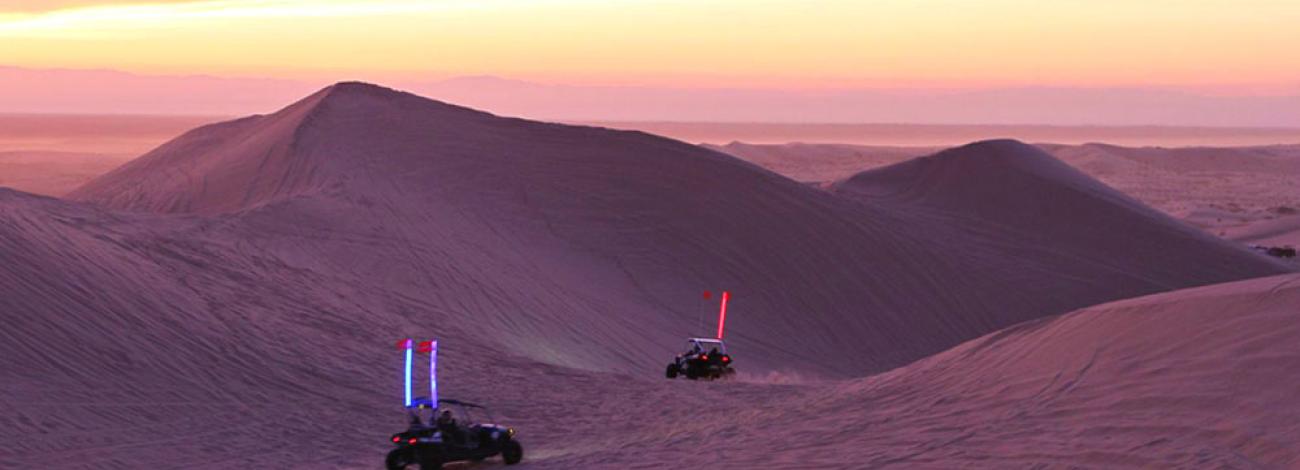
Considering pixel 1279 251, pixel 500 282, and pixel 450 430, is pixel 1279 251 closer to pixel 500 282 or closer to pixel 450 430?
pixel 500 282

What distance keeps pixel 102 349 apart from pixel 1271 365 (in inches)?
629

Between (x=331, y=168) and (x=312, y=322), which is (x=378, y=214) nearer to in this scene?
(x=331, y=168)

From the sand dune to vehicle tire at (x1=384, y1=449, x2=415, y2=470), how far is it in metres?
1.71

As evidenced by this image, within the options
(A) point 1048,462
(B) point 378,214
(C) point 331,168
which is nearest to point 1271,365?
(A) point 1048,462

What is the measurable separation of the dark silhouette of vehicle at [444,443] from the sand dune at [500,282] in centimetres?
71

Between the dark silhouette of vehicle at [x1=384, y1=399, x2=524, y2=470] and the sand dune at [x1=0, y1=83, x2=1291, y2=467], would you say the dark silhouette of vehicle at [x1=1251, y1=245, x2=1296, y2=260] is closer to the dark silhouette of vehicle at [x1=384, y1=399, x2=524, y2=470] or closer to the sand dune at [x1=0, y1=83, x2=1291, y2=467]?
the sand dune at [x1=0, y1=83, x2=1291, y2=467]

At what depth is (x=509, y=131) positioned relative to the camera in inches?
1811

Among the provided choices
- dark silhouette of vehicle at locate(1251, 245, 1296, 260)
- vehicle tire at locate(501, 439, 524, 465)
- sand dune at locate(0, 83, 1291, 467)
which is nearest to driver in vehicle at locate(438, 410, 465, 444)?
vehicle tire at locate(501, 439, 524, 465)

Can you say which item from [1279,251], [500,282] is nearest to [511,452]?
[500,282]

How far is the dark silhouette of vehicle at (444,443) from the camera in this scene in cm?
1702

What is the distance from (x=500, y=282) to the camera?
33219 mm

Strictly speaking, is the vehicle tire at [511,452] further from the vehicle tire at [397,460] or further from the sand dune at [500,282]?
the vehicle tire at [397,460]

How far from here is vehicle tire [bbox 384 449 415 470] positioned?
17.1 m

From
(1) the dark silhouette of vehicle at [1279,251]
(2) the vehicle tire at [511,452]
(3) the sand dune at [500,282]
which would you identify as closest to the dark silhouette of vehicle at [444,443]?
(2) the vehicle tire at [511,452]
